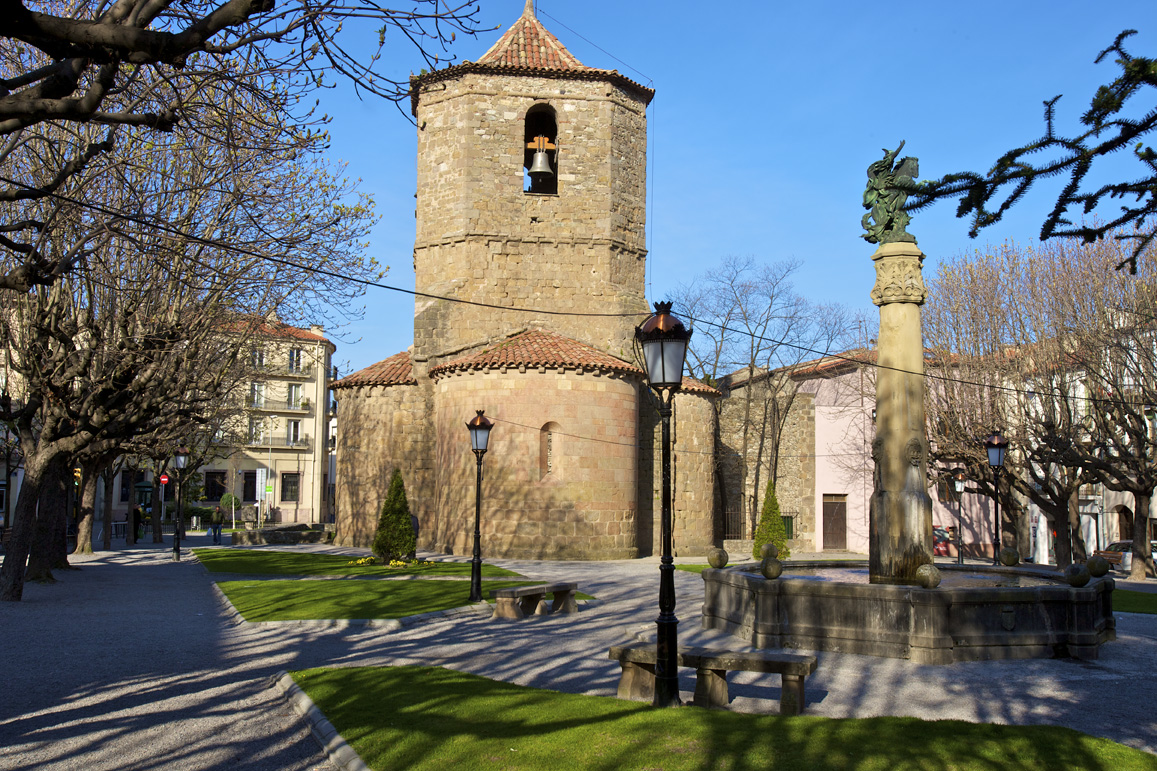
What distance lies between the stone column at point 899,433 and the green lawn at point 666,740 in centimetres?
470

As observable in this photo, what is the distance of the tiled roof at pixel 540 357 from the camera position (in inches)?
1017

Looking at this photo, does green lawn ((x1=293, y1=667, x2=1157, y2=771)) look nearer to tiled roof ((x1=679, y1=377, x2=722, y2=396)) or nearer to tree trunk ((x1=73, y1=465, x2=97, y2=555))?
tiled roof ((x1=679, y1=377, x2=722, y2=396))

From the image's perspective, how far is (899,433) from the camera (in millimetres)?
11539

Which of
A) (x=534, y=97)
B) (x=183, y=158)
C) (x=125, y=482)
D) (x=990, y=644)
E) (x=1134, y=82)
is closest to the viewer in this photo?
(x=1134, y=82)

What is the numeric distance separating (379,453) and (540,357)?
717 centimetres

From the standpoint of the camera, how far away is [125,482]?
→ 181 ft

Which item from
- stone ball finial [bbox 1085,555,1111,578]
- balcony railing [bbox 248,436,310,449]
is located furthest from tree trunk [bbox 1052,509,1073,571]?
balcony railing [bbox 248,436,310,449]

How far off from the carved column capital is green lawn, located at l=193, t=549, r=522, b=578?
1109 centimetres

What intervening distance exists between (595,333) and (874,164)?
17038mm

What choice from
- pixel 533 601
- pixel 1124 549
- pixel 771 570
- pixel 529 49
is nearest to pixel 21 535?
pixel 533 601

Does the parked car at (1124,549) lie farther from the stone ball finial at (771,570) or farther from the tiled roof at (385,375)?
the stone ball finial at (771,570)

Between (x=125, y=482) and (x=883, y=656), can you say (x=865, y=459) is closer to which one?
(x=883, y=656)

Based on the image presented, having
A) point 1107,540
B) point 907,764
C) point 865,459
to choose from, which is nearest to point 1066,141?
point 907,764

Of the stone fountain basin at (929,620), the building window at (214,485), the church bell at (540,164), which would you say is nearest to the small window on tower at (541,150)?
the church bell at (540,164)
